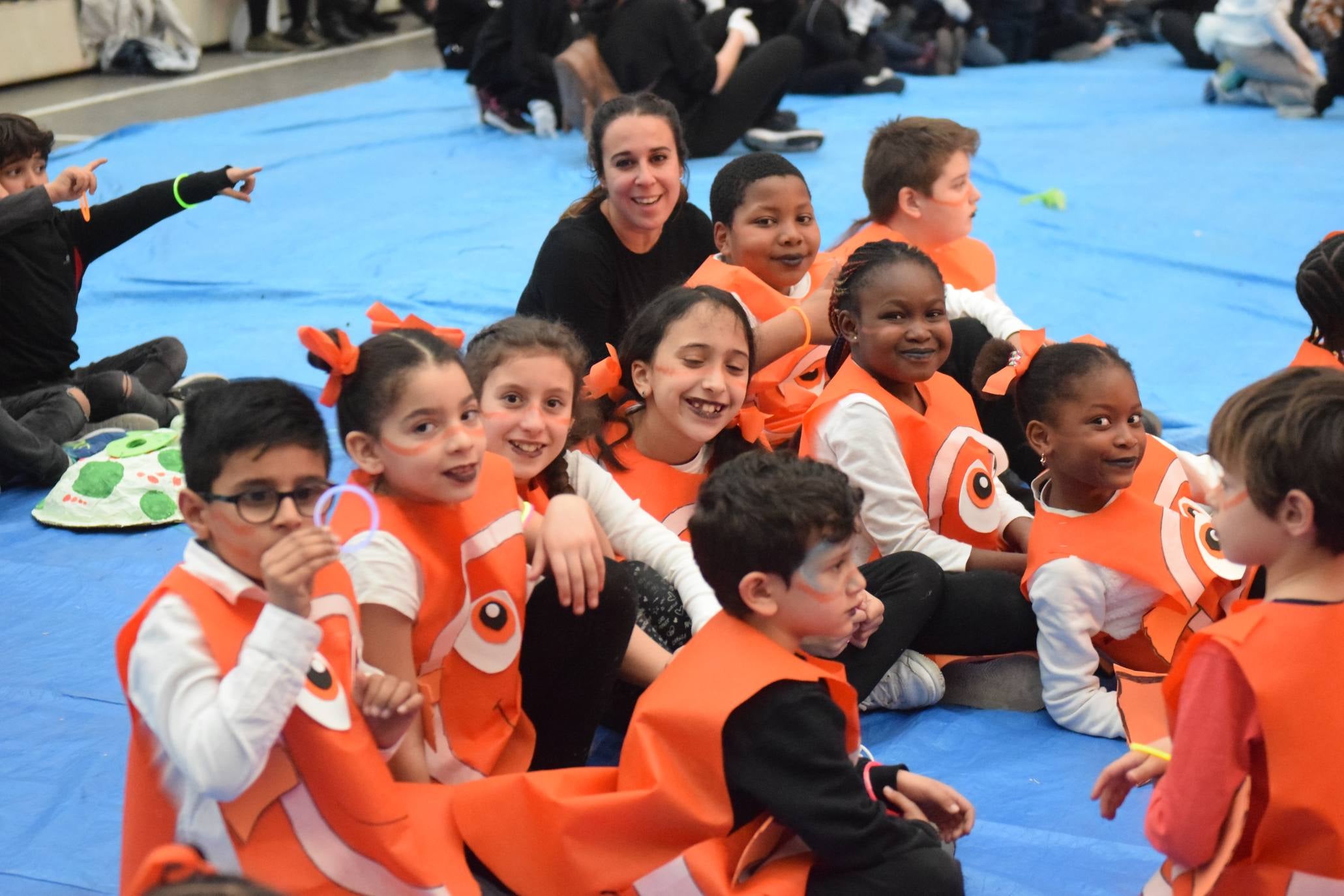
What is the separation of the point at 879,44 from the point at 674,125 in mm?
5870

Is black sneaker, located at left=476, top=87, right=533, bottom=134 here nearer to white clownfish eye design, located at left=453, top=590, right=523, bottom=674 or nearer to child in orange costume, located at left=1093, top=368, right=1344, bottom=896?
white clownfish eye design, located at left=453, top=590, right=523, bottom=674

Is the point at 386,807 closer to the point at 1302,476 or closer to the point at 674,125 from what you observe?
the point at 1302,476

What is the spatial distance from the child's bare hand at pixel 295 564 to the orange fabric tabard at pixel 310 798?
10 centimetres

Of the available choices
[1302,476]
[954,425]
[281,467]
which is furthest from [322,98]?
[1302,476]

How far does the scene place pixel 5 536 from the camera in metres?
3.00

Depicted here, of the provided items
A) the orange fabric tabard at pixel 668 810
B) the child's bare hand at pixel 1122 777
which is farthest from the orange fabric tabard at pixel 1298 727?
the orange fabric tabard at pixel 668 810

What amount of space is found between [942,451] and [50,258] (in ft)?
7.73

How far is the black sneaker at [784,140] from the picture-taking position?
6.32 meters

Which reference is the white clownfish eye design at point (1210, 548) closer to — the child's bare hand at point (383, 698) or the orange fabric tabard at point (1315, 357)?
the orange fabric tabard at point (1315, 357)

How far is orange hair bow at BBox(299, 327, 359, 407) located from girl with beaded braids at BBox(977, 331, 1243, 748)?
3.87ft

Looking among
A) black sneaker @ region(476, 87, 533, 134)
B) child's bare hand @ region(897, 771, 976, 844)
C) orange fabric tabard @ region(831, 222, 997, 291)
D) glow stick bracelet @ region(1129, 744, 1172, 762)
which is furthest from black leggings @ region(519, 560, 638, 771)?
black sneaker @ region(476, 87, 533, 134)

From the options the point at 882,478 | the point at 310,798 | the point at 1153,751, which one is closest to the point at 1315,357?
the point at 882,478

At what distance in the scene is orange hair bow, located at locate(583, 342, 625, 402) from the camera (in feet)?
7.92

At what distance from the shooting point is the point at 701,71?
20.2ft
